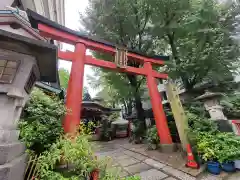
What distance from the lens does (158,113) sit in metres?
6.61

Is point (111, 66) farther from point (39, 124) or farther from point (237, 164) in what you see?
point (237, 164)

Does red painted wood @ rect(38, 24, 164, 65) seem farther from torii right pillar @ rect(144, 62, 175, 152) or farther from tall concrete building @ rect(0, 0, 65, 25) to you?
torii right pillar @ rect(144, 62, 175, 152)

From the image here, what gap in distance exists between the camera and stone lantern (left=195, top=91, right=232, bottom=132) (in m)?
5.33

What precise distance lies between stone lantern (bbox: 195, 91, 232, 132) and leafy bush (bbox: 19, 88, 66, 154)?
246 inches

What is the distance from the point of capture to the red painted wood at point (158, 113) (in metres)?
6.18

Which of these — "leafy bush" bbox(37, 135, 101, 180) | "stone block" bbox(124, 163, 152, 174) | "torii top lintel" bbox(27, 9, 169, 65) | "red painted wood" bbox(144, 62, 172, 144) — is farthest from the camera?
"red painted wood" bbox(144, 62, 172, 144)

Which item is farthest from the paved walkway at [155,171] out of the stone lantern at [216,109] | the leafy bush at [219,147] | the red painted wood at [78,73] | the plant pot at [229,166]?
the stone lantern at [216,109]

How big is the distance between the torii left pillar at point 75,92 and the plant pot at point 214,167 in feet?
14.3

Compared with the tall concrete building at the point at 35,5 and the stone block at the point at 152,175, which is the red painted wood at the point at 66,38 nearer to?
the tall concrete building at the point at 35,5

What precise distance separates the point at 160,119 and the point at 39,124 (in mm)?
5251

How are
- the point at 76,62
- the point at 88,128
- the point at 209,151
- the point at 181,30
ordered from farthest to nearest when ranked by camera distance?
the point at 181,30 < the point at 76,62 < the point at 209,151 < the point at 88,128

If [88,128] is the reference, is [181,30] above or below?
above

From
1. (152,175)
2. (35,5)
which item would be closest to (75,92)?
(152,175)

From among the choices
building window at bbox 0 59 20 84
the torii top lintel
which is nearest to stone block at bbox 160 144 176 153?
the torii top lintel
